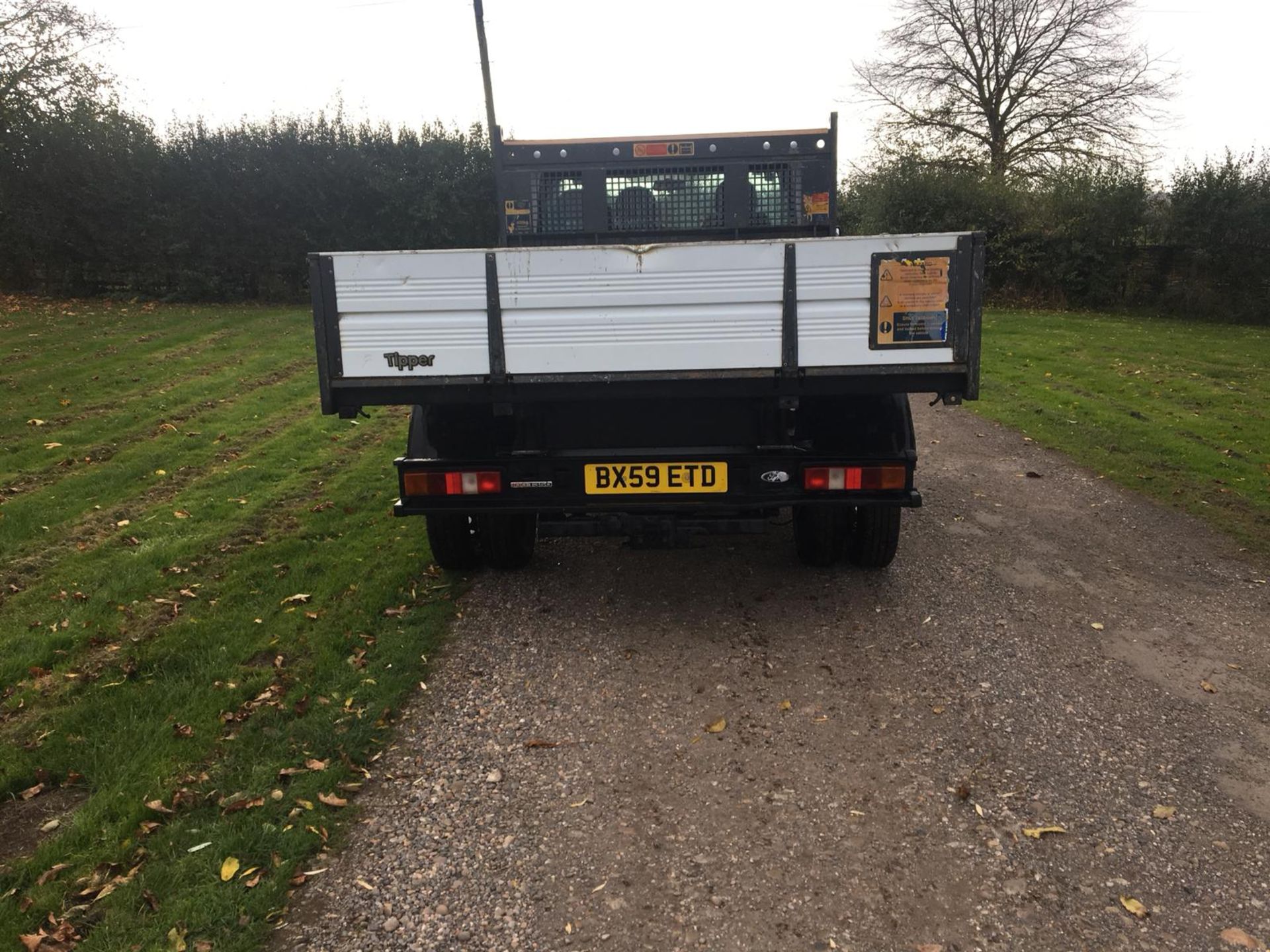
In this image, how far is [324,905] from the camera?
99.0 inches

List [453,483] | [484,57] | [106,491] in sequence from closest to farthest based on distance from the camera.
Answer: [453,483]
[106,491]
[484,57]

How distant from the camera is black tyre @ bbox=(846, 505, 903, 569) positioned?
15.8 feet

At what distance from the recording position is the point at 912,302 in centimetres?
370

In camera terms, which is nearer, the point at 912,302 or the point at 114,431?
the point at 912,302

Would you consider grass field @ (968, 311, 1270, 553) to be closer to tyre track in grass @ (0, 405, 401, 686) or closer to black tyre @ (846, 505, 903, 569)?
black tyre @ (846, 505, 903, 569)

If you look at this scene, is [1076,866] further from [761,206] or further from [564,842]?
[761,206]

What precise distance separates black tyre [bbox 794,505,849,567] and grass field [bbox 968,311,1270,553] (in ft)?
9.53

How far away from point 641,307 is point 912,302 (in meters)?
1.21

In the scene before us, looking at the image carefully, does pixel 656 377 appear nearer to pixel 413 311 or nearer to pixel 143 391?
pixel 413 311

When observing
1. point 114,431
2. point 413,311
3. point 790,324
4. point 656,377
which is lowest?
point 114,431

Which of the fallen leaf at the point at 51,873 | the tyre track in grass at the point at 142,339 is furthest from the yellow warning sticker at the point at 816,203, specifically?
the tyre track in grass at the point at 142,339

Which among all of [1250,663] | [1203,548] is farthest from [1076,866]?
[1203,548]

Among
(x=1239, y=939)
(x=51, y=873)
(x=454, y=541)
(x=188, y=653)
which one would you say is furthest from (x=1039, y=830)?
(x=188, y=653)

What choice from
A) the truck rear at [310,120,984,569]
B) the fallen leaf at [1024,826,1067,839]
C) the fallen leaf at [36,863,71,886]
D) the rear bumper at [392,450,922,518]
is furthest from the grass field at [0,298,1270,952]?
the fallen leaf at [1024,826,1067,839]
